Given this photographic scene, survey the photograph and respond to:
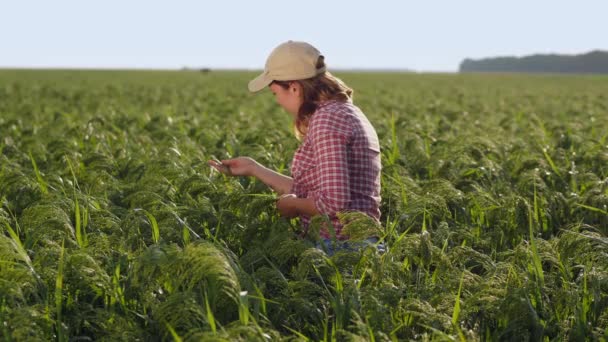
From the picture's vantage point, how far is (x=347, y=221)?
164 inches

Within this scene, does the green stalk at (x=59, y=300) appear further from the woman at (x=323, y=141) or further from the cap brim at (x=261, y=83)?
the cap brim at (x=261, y=83)

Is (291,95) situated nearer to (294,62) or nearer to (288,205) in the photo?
(294,62)

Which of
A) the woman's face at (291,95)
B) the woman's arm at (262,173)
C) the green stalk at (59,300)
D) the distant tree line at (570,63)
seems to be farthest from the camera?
the distant tree line at (570,63)

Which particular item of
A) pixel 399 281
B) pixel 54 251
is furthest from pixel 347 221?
pixel 54 251

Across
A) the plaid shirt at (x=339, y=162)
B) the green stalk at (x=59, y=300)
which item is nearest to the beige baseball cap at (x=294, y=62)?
the plaid shirt at (x=339, y=162)

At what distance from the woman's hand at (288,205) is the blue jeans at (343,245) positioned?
12.1 inches

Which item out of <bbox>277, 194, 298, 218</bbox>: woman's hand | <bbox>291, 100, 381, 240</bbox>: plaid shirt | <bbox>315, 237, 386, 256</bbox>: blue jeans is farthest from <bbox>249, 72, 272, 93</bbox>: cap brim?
<bbox>315, 237, 386, 256</bbox>: blue jeans

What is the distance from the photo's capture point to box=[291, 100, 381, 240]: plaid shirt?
13.8 ft

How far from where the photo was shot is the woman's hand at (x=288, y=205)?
455cm

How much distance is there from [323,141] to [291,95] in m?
0.47

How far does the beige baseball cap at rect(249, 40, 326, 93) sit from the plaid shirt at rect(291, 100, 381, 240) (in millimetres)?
232

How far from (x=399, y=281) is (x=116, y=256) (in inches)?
66.8

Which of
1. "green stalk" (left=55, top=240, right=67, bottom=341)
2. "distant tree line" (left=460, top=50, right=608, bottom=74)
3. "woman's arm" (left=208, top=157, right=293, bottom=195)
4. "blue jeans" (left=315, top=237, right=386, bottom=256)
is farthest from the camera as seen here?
"distant tree line" (left=460, top=50, right=608, bottom=74)

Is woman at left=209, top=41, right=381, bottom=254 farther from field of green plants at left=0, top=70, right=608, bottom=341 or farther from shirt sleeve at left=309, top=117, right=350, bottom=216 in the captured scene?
field of green plants at left=0, top=70, right=608, bottom=341
